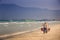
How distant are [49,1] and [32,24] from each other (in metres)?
0.46

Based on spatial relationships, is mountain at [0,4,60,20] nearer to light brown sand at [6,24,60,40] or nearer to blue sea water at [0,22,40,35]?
blue sea water at [0,22,40,35]

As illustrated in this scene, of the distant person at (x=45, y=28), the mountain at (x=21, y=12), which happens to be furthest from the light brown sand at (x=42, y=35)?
the mountain at (x=21, y=12)

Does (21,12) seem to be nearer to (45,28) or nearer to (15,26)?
(15,26)

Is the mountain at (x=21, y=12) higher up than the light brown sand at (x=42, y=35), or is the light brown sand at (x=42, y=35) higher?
the mountain at (x=21, y=12)

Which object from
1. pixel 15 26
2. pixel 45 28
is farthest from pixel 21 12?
pixel 45 28

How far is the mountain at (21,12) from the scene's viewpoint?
1.84 metres

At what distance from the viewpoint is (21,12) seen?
1.88 meters

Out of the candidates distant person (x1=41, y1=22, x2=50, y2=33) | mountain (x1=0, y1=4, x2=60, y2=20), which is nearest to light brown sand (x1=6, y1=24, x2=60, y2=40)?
distant person (x1=41, y1=22, x2=50, y2=33)

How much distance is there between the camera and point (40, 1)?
76.0 inches

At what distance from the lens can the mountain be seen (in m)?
1.84

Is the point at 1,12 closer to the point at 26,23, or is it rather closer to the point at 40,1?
the point at 26,23

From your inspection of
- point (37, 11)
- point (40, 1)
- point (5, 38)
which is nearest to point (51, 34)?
point (37, 11)

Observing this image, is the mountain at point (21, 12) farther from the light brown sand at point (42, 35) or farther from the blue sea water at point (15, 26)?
the light brown sand at point (42, 35)

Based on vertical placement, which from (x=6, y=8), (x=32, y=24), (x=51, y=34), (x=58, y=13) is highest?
(x=6, y=8)
